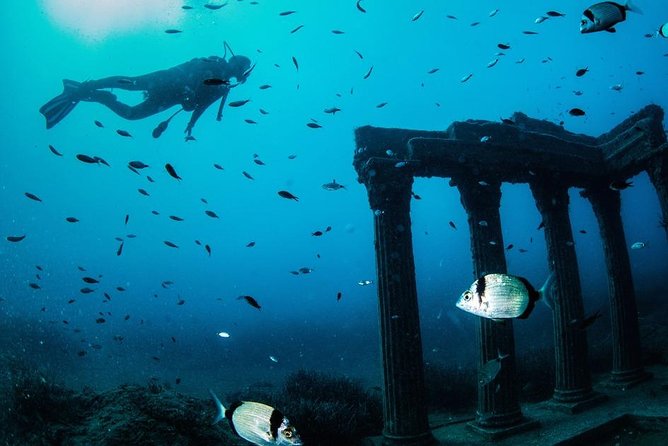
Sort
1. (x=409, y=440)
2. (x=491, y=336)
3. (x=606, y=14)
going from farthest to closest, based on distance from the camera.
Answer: (x=491, y=336) → (x=409, y=440) → (x=606, y=14)

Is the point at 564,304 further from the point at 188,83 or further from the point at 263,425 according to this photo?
the point at 188,83

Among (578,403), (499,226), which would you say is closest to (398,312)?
(499,226)

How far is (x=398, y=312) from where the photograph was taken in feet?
31.9

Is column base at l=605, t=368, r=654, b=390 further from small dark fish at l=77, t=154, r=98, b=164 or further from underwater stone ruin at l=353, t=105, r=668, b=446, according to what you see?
small dark fish at l=77, t=154, r=98, b=164

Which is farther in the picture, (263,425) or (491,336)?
(491,336)

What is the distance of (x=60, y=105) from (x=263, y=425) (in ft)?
47.5

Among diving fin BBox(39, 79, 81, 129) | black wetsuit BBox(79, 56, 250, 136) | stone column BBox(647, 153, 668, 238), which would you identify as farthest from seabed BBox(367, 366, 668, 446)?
diving fin BBox(39, 79, 81, 129)

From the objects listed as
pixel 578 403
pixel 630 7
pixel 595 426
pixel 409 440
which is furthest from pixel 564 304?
pixel 630 7

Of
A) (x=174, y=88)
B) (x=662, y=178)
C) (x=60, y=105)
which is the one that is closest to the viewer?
(x=662, y=178)

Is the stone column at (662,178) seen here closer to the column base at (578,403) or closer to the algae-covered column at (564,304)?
the algae-covered column at (564,304)

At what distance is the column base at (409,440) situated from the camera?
29.6ft

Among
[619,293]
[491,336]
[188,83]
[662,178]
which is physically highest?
[188,83]

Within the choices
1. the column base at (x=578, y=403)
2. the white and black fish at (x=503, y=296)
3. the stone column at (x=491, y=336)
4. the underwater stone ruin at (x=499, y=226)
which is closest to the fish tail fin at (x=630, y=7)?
the white and black fish at (x=503, y=296)

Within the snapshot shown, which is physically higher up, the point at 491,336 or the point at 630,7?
the point at 630,7
